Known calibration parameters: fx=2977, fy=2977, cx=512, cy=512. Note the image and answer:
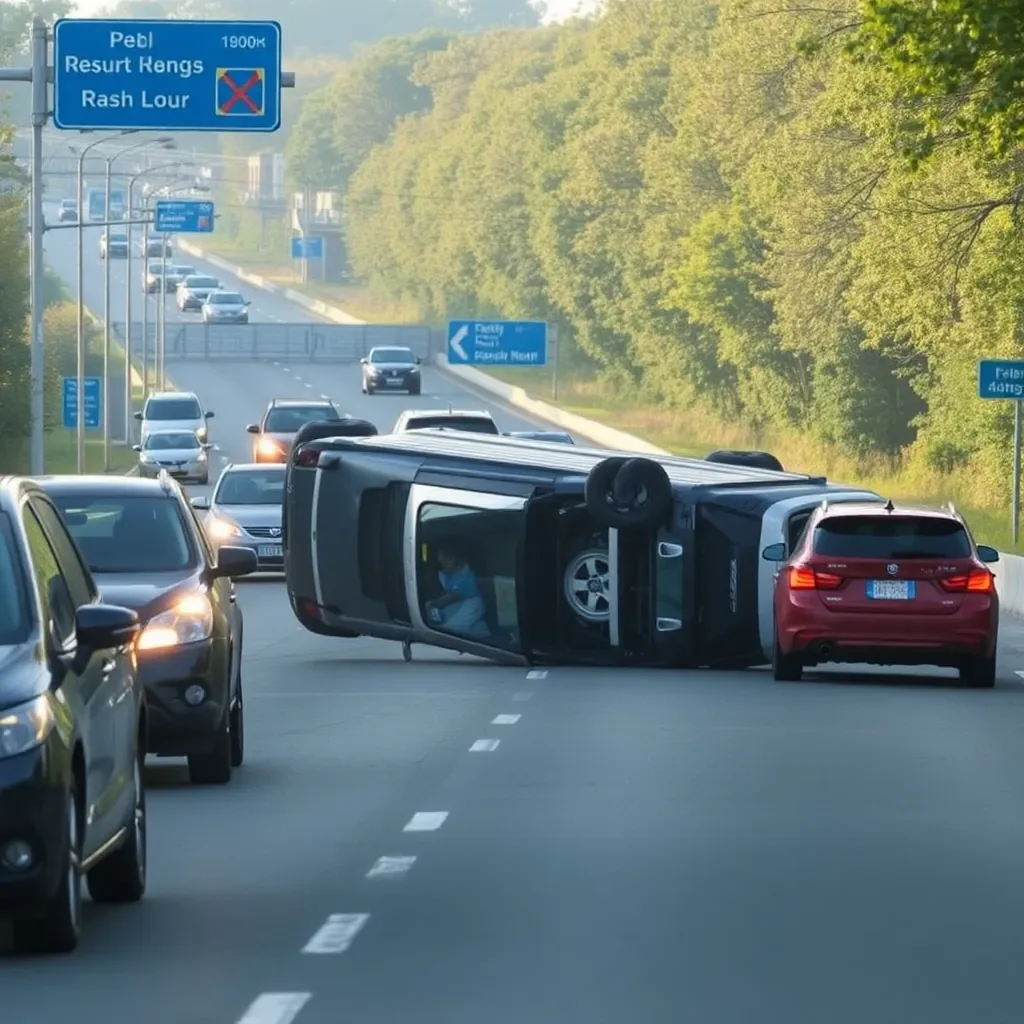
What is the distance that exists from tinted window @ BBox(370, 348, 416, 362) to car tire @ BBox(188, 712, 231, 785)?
87.9 metres

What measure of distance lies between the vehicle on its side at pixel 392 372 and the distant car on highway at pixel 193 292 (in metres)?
41.9

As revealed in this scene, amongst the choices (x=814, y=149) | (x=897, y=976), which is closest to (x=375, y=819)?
(x=897, y=976)

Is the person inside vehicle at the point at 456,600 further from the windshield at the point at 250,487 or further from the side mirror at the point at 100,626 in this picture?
the side mirror at the point at 100,626

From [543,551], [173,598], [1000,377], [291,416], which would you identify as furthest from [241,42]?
[291,416]

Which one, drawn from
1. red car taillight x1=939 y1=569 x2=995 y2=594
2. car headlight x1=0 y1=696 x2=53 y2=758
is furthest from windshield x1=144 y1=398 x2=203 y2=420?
car headlight x1=0 y1=696 x2=53 y2=758

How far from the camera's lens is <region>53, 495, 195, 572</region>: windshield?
639 inches

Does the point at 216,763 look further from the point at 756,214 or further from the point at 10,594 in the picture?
the point at 756,214

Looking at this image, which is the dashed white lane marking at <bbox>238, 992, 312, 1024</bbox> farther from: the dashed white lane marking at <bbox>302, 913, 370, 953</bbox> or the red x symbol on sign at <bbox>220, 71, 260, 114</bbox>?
the red x symbol on sign at <bbox>220, 71, 260, 114</bbox>

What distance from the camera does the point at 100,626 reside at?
9875 mm

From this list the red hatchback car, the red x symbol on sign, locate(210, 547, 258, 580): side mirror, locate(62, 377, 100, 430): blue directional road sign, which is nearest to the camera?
locate(210, 547, 258, 580): side mirror

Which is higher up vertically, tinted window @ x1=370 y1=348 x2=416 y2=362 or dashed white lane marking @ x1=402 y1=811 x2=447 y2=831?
dashed white lane marking @ x1=402 y1=811 x2=447 y2=831

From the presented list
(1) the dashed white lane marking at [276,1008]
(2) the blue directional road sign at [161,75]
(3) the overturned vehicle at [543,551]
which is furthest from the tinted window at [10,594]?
(2) the blue directional road sign at [161,75]

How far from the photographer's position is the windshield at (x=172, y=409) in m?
79.9

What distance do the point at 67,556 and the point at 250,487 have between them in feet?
103
